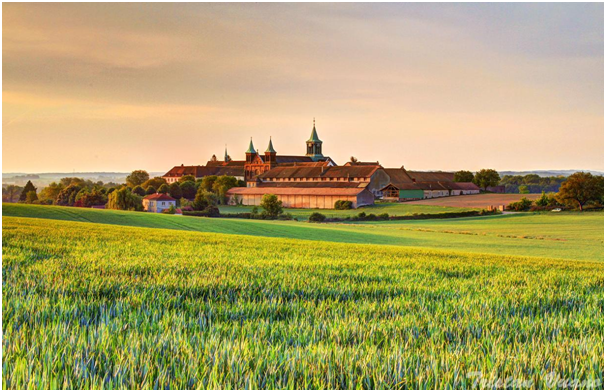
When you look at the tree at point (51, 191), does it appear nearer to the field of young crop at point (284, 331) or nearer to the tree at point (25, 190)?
the tree at point (25, 190)

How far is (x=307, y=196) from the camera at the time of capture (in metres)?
75.4

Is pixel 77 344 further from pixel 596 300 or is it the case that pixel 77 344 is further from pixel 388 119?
pixel 388 119

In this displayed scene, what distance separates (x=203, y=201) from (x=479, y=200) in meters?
34.3

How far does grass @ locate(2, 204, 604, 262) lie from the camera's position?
34.1 meters

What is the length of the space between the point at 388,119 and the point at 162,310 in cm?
3522

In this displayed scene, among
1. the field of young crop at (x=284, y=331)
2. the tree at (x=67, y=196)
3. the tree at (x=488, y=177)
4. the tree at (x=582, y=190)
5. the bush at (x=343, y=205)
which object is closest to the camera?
the field of young crop at (x=284, y=331)

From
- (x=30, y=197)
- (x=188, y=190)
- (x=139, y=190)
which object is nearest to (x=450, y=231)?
(x=30, y=197)

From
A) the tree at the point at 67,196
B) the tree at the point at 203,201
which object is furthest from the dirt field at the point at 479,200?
the tree at the point at 67,196

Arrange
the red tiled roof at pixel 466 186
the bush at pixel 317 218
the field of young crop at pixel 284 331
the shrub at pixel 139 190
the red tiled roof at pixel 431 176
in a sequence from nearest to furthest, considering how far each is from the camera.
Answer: the field of young crop at pixel 284 331 → the bush at pixel 317 218 → the red tiled roof at pixel 466 186 → the shrub at pixel 139 190 → the red tiled roof at pixel 431 176

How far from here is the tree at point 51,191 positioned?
60844 mm

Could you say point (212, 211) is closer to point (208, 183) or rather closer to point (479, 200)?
point (208, 183)

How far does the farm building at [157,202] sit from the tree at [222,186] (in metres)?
8.53

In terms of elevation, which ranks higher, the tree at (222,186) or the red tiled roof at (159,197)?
the tree at (222,186)

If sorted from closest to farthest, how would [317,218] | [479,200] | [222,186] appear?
[317,218], [479,200], [222,186]
